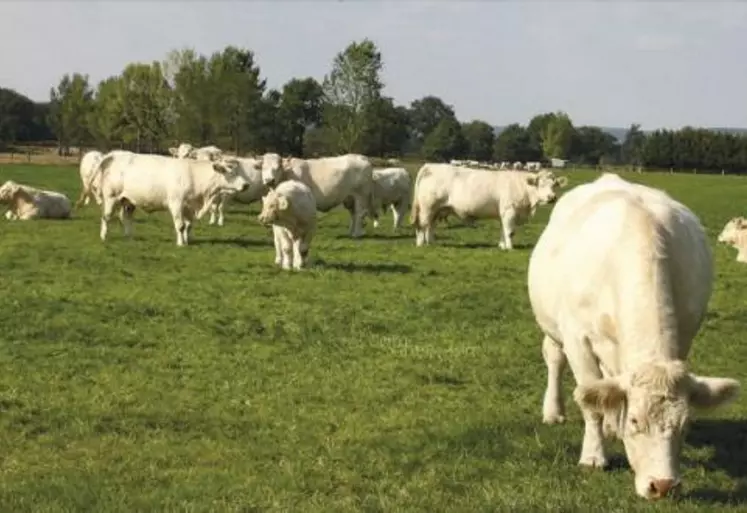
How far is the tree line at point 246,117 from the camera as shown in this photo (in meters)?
89.2

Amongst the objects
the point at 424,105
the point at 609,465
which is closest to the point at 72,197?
the point at 609,465

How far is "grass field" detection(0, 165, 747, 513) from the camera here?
23.0 ft

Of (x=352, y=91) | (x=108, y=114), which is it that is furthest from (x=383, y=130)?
(x=108, y=114)

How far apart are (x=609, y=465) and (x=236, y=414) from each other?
3427 millimetres

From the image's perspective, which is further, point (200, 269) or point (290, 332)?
point (200, 269)

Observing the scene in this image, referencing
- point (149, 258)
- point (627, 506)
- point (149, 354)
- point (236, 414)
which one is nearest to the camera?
point (627, 506)

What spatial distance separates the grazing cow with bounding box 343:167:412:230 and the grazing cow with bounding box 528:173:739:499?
2211 cm

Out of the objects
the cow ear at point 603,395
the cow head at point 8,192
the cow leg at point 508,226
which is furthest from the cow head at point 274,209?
the cow head at point 8,192

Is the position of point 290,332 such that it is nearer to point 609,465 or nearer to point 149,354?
point 149,354

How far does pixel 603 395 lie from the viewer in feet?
20.1

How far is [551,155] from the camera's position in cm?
15212

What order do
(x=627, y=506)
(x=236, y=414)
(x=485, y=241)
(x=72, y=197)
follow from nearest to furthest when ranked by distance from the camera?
1. (x=627, y=506)
2. (x=236, y=414)
3. (x=485, y=241)
4. (x=72, y=197)

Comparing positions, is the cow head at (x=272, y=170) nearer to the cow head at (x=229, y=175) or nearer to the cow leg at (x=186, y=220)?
the cow head at (x=229, y=175)

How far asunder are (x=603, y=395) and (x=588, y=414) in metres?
1.14
